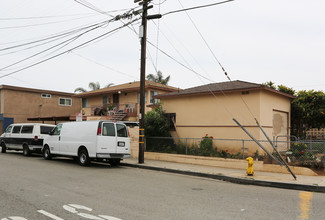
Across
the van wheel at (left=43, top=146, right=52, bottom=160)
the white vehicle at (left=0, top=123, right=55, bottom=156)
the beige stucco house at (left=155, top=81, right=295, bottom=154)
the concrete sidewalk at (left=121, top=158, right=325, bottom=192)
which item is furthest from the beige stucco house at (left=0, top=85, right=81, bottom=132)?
the concrete sidewalk at (left=121, top=158, right=325, bottom=192)

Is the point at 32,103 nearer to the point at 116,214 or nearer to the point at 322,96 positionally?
the point at 322,96

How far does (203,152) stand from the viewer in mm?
14906

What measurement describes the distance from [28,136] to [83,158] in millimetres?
6197

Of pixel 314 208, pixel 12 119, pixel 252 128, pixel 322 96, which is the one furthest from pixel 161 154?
pixel 12 119

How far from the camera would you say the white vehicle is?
17.8 meters

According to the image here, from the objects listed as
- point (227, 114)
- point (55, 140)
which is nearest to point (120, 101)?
point (55, 140)

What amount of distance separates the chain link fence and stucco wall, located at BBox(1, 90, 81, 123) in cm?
2195

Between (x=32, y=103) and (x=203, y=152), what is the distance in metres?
25.9

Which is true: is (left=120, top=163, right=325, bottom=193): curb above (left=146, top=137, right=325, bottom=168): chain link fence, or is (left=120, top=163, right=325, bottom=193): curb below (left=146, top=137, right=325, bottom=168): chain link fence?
below

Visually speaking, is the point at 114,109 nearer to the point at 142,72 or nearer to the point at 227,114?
the point at 142,72

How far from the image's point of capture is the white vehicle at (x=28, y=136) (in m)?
17.8

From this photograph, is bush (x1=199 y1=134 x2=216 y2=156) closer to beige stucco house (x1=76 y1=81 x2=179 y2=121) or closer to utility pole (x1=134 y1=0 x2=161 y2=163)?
utility pole (x1=134 y1=0 x2=161 y2=163)

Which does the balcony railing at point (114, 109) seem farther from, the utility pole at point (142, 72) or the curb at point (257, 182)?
the curb at point (257, 182)

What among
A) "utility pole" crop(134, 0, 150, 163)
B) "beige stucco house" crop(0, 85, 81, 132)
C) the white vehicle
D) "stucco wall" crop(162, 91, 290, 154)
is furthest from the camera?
"beige stucco house" crop(0, 85, 81, 132)
